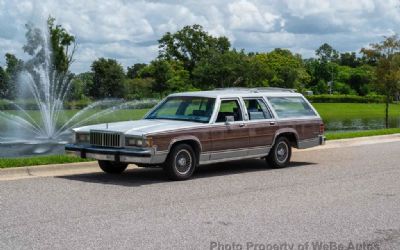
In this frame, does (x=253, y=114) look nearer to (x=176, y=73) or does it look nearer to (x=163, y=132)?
(x=163, y=132)

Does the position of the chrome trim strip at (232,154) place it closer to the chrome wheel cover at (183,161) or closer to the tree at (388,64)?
the chrome wheel cover at (183,161)

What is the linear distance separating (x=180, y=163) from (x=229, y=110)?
1898 mm

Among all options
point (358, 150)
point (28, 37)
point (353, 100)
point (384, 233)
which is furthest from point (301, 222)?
point (353, 100)

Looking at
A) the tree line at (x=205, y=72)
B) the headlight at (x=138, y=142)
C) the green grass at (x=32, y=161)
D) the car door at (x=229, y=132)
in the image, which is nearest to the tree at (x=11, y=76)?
the tree line at (x=205, y=72)

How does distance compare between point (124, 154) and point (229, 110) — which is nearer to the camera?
point (124, 154)

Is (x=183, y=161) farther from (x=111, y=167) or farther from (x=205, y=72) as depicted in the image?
(x=205, y=72)

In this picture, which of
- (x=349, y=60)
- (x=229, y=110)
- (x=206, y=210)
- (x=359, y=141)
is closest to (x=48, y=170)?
(x=229, y=110)

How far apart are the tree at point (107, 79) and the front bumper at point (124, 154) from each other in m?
58.0

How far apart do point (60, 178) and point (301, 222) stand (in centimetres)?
515

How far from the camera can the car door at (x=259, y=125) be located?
1357 cm

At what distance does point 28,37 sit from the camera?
138ft

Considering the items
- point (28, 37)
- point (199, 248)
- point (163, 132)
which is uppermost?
point (28, 37)

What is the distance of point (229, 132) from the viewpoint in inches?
513

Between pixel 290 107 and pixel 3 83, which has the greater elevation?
pixel 3 83
